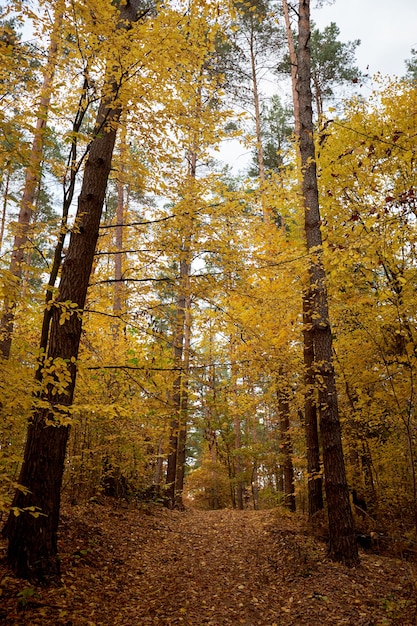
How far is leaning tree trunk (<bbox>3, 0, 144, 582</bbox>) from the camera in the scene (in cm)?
396

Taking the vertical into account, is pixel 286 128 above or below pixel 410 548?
above

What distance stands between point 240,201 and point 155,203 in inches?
476

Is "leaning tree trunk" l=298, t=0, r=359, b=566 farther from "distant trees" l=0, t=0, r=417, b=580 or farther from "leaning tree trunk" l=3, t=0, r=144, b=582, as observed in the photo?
"leaning tree trunk" l=3, t=0, r=144, b=582

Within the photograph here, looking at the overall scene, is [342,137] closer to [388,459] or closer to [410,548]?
[388,459]

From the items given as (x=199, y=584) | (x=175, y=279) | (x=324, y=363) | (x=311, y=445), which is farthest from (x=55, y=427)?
(x=311, y=445)

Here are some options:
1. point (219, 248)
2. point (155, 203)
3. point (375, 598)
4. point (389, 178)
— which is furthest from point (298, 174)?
point (155, 203)

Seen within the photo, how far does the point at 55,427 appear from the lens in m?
4.20

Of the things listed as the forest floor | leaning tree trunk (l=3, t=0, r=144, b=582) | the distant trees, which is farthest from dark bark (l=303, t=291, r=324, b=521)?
leaning tree trunk (l=3, t=0, r=144, b=582)

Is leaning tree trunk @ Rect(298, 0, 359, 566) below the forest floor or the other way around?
the other way around

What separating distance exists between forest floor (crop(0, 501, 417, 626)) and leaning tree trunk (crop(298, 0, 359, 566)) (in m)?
0.42

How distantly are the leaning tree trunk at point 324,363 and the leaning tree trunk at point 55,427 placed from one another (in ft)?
9.49

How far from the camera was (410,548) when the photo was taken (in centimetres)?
673

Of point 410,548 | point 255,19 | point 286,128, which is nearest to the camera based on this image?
point 410,548

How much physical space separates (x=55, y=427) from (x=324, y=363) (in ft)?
13.0
